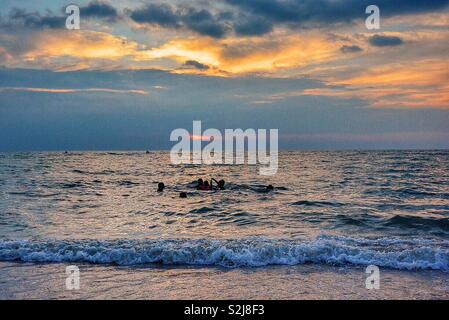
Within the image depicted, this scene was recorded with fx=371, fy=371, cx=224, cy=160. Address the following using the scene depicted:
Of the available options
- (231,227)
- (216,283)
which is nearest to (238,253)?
(216,283)

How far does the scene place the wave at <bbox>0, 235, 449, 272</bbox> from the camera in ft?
35.6

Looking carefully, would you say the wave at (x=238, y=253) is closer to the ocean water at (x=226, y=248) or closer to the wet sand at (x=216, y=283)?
the ocean water at (x=226, y=248)

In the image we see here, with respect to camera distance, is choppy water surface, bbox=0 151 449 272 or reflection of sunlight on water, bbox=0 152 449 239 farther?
reflection of sunlight on water, bbox=0 152 449 239

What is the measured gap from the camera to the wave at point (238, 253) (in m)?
10.9

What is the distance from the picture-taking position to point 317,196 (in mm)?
26156

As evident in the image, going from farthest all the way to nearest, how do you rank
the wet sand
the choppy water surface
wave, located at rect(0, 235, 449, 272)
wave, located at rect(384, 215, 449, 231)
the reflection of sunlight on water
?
wave, located at rect(384, 215, 449, 231)
the reflection of sunlight on water
the choppy water surface
wave, located at rect(0, 235, 449, 272)
the wet sand

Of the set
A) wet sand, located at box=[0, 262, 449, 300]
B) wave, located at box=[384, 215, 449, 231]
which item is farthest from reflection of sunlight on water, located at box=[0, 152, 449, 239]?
wet sand, located at box=[0, 262, 449, 300]

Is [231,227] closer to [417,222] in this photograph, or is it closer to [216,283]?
[216,283]

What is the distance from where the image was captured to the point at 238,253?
37.1 ft

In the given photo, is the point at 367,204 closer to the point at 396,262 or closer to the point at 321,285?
the point at 396,262

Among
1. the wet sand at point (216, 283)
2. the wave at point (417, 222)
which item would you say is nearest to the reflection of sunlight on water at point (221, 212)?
the wave at point (417, 222)

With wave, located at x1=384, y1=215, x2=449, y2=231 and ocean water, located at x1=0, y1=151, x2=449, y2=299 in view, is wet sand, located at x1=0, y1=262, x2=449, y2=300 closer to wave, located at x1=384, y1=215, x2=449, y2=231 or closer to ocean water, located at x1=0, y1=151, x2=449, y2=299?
ocean water, located at x1=0, y1=151, x2=449, y2=299
